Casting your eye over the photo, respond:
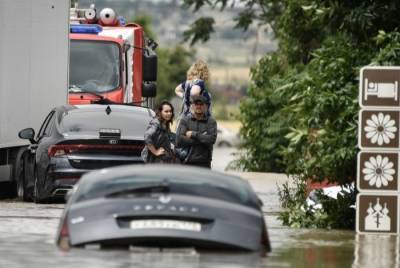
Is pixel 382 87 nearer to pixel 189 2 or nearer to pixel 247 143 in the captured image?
pixel 247 143

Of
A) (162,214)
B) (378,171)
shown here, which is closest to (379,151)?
(378,171)

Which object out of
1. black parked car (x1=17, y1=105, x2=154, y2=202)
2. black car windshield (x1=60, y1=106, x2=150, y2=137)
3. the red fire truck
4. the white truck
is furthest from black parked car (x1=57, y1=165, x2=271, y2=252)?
the red fire truck

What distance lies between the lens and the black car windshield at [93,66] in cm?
3070

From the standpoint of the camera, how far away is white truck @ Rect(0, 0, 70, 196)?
87.0 feet

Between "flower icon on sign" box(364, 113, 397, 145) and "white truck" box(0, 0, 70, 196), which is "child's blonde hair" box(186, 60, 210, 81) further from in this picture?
"flower icon on sign" box(364, 113, 397, 145)

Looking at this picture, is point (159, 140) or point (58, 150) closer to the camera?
point (159, 140)

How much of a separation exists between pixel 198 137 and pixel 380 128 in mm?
3198

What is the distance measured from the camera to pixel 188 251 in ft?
43.2

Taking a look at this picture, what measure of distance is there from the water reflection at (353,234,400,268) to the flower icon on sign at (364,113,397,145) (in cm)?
109

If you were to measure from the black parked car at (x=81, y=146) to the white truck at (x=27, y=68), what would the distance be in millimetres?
1462

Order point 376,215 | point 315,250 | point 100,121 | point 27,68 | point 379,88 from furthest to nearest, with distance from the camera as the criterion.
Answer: point 27,68
point 100,121
point 379,88
point 376,215
point 315,250

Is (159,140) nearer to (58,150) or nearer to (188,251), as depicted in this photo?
(58,150)

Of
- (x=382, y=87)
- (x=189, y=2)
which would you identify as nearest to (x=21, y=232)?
(x=382, y=87)

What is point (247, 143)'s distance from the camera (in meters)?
43.1
